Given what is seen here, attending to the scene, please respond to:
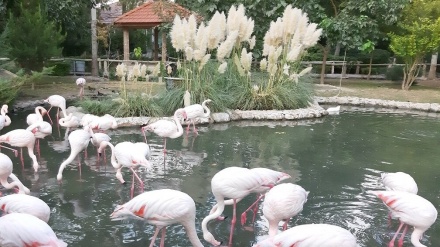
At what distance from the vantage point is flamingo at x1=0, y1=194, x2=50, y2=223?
11.2 feet

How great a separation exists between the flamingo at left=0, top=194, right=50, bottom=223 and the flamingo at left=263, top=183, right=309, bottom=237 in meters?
1.70

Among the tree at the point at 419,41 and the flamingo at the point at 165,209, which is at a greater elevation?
the tree at the point at 419,41

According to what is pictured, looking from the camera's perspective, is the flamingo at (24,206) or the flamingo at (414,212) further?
the flamingo at (414,212)

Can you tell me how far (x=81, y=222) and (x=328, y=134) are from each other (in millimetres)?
5325

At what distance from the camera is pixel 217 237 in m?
3.98

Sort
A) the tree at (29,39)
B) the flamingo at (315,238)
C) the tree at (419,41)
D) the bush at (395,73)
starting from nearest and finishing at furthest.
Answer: the flamingo at (315,238)
the tree at (29,39)
the tree at (419,41)
the bush at (395,73)

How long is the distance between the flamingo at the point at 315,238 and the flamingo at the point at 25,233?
140cm

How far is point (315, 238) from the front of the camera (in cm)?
283

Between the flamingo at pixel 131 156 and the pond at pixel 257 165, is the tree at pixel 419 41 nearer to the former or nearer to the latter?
the pond at pixel 257 165

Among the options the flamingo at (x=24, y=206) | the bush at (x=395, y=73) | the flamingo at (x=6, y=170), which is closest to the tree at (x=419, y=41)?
the bush at (x=395, y=73)

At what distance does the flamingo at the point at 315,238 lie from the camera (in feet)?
9.23

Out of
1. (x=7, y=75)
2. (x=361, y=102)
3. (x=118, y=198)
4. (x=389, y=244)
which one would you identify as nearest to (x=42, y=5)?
(x=7, y=75)

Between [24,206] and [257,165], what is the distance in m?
3.47

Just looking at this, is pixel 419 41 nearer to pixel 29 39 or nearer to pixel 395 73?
pixel 395 73
